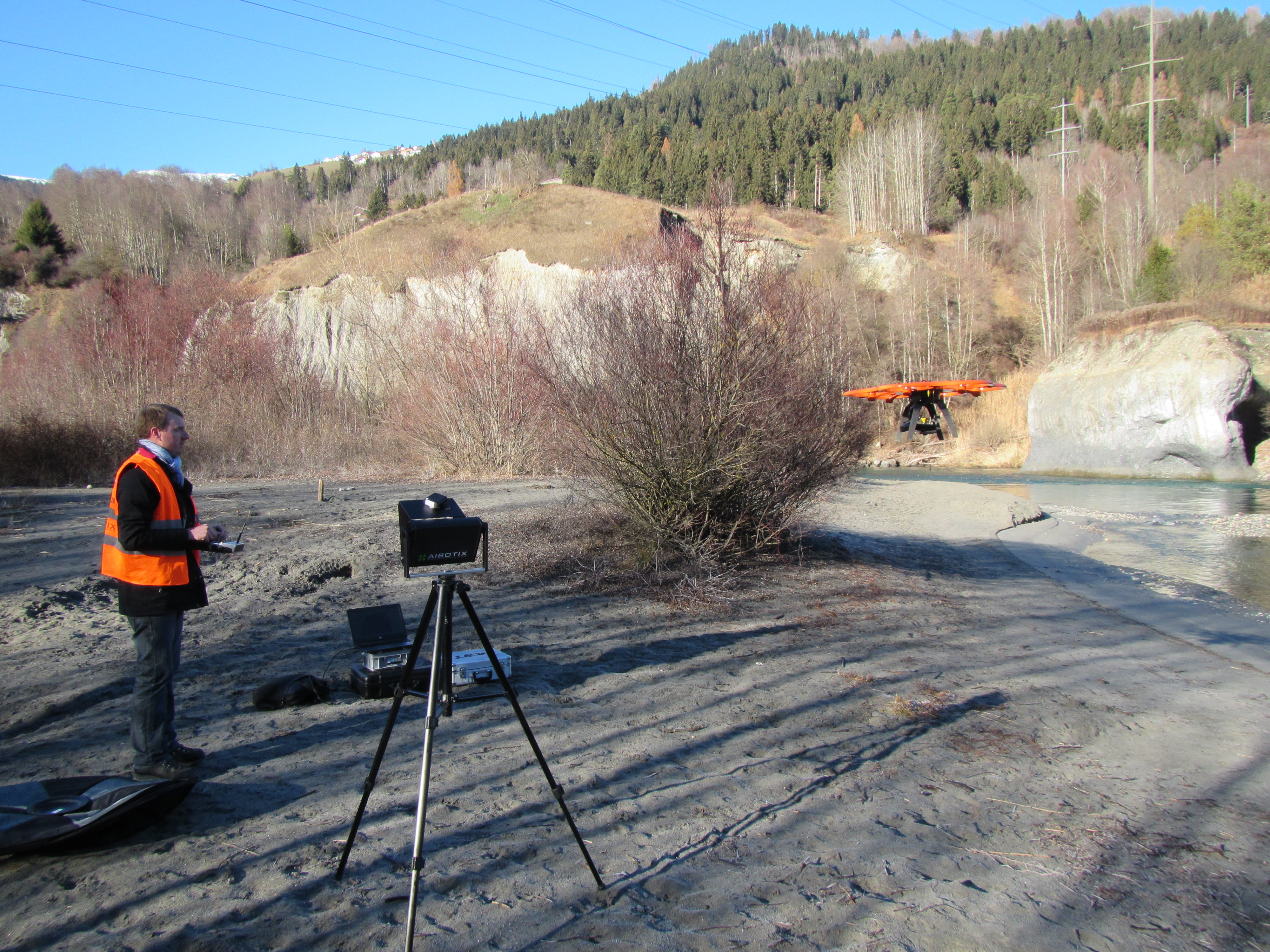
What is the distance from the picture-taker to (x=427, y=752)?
3.13 meters

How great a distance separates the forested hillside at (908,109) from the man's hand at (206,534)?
70.4 metres

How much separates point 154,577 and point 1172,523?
2315 centimetres

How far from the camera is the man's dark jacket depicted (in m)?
4.21

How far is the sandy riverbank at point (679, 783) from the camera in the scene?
338cm

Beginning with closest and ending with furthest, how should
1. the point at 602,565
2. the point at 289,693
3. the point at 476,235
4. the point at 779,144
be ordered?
the point at 289,693 < the point at 602,565 < the point at 476,235 < the point at 779,144

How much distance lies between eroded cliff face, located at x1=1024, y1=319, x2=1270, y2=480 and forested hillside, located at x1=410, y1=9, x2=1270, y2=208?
4150 cm

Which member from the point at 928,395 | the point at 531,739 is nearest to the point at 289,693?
the point at 531,739

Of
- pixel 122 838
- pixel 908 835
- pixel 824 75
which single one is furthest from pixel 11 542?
pixel 824 75

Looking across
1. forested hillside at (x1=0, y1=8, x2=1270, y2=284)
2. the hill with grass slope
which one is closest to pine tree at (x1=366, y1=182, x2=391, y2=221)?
forested hillside at (x1=0, y1=8, x2=1270, y2=284)

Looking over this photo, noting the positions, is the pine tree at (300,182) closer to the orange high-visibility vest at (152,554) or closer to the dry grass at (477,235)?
the dry grass at (477,235)

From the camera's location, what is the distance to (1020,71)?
365ft

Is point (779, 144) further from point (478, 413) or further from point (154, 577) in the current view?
point (154, 577)

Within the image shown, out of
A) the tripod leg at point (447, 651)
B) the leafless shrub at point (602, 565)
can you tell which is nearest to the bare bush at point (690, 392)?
the leafless shrub at point (602, 565)

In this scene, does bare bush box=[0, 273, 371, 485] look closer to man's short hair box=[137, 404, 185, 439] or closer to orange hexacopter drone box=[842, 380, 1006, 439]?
man's short hair box=[137, 404, 185, 439]
